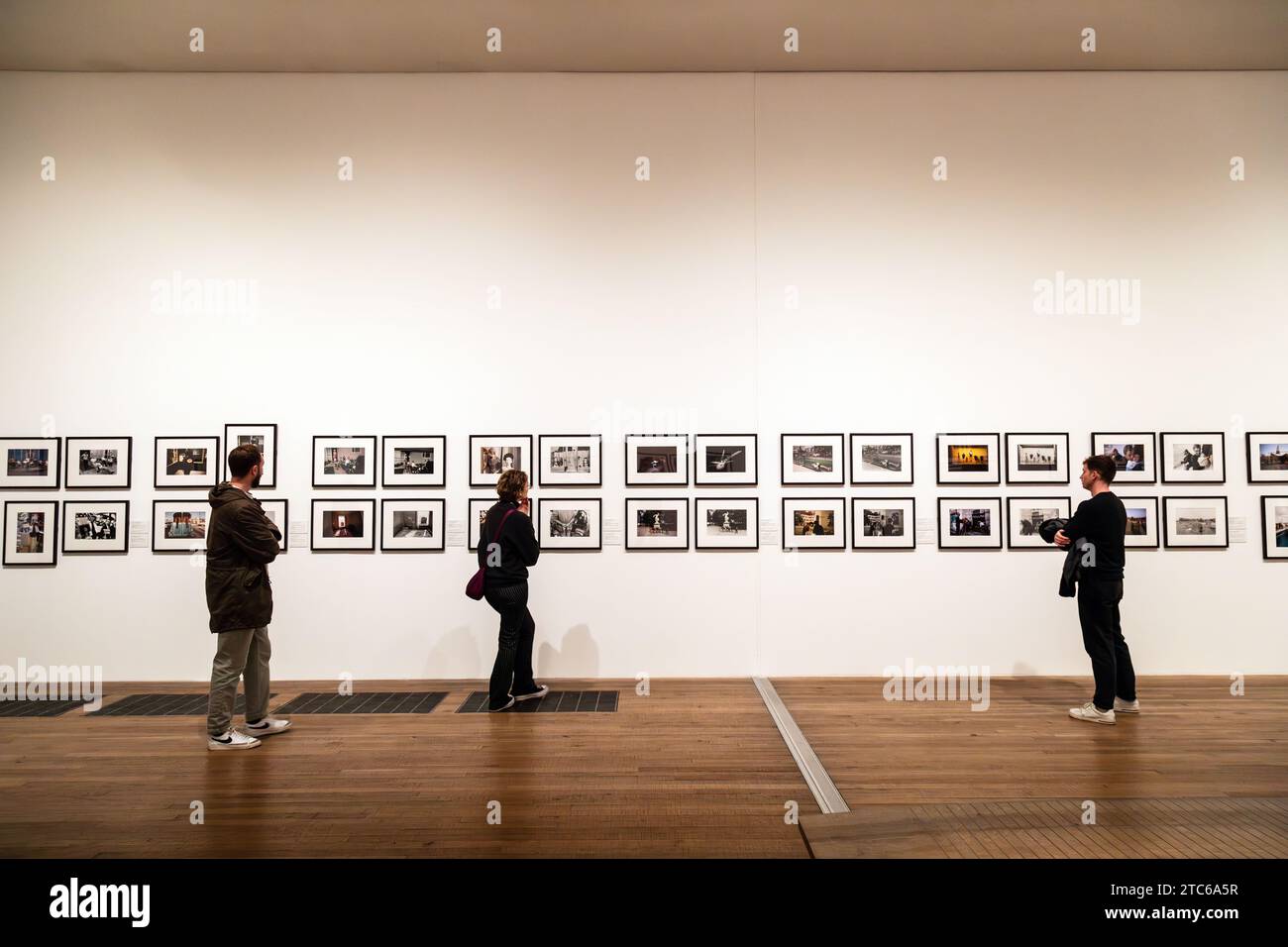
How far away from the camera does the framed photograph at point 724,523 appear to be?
6.54m

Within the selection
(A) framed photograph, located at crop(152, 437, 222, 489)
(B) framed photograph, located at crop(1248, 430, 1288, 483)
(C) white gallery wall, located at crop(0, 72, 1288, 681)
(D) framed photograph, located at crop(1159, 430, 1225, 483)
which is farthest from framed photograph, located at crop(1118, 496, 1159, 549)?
(A) framed photograph, located at crop(152, 437, 222, 489)

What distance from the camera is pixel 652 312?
6.67m

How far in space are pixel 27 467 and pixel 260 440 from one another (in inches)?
84.0

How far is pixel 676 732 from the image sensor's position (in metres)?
4.88

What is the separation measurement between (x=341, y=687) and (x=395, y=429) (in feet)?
7.82

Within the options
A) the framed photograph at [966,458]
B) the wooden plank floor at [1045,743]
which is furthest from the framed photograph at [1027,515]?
the wooden plank floor at [1045,743]

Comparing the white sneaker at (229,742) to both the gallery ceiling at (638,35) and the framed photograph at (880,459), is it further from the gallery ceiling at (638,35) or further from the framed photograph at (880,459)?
the gallery ceiling at (638,35)

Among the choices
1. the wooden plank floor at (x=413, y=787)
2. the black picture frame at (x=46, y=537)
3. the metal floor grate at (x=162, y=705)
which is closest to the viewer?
the wooden plank floor at (x=413, y=787)

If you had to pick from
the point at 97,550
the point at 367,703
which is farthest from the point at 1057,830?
the point at 97,550

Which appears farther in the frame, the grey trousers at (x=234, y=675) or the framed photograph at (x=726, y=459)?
the framed photograph at (x=726, y=459)

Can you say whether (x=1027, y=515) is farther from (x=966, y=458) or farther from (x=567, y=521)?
(x=567, y=521)

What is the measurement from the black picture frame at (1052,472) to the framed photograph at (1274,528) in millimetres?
1799

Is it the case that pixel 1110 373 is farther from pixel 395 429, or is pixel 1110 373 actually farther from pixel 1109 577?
pixel 395 429
